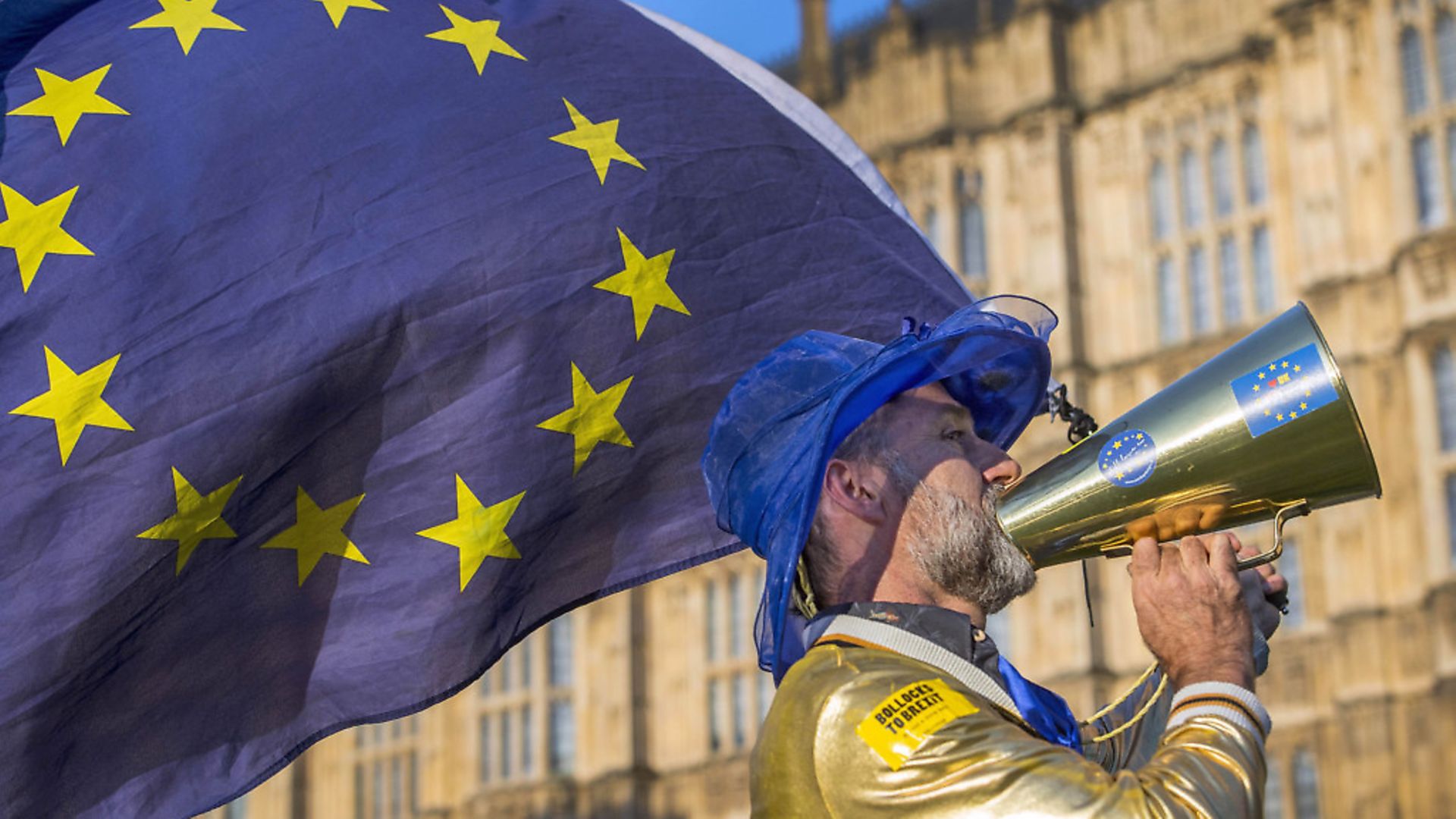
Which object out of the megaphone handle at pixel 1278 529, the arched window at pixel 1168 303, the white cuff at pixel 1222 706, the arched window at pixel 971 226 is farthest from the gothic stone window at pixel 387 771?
the white cuff at pixel 1222 706

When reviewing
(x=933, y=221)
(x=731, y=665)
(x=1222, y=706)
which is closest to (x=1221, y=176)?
(x=933, y=221)

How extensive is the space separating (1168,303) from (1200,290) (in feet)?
1.13

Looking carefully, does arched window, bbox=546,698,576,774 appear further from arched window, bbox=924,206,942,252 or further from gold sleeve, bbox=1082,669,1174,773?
gold sleeve, bbox=1082,669,1174,773

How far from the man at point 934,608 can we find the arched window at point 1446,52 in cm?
1340

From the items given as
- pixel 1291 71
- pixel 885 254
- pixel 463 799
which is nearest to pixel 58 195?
pixel 885 254

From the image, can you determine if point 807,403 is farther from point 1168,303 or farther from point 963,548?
point 1168,303

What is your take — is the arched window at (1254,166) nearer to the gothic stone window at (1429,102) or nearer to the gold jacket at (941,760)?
the gothic stone window at (1429,102)

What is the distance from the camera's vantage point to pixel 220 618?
2.89m

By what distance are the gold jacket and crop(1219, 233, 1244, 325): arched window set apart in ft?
49.3

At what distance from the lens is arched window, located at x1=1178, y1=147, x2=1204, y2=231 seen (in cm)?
1692

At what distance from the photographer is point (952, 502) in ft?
7.38

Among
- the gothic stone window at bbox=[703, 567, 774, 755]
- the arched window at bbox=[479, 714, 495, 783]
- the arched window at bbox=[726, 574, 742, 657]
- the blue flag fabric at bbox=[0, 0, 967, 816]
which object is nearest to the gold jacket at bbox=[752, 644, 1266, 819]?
the blue flag fabric at bbox=[0, 0, 967, 816]

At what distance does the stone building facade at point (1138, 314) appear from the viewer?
47.2 ft

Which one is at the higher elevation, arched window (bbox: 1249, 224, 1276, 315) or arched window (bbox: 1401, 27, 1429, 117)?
arched window (bbox: 1401, 27, 1429, 117)
